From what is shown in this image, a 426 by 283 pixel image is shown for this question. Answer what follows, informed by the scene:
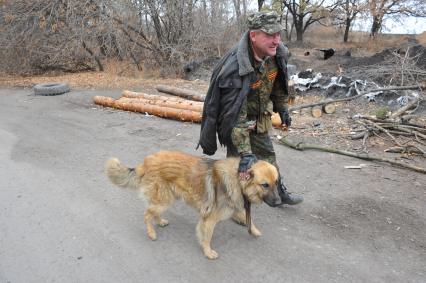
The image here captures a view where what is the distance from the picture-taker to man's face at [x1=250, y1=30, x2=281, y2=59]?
136 inches

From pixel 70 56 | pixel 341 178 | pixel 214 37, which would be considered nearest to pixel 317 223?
pixel 341 178

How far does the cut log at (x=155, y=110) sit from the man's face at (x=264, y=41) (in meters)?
4.90

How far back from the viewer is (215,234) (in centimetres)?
429

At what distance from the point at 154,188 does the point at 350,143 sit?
15.1 feet

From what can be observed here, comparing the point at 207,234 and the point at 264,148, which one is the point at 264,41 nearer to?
the point at 264,148

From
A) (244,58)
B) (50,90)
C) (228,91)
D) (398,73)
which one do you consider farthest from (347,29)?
(228,91)

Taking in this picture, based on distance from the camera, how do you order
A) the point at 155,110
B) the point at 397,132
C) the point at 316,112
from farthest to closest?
the point at 155,110 < the point at 316,112 < the point at 397,132

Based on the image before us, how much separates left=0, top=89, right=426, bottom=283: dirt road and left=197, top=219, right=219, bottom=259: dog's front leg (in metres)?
0.08

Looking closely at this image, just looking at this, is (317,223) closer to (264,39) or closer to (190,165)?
(190,165)

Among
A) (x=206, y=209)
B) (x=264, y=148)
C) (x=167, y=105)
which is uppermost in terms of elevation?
(x=264, y=148)

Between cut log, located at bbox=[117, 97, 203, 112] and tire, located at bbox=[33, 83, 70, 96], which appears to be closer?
cut log, located at bbox=[117, 97, 203, 112]

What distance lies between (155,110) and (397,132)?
5.67 m

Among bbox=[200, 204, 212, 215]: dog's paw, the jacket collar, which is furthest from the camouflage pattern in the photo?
bbox=[200, 204, 212, 215]: dog's paw

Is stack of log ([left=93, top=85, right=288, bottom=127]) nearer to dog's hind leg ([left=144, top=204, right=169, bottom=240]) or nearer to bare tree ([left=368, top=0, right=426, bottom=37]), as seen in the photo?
dog's hind leg ([left=144, top=204, right=169, bottom=240])
